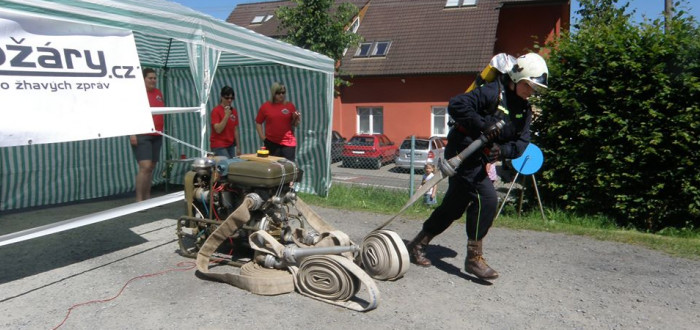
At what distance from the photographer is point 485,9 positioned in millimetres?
25875

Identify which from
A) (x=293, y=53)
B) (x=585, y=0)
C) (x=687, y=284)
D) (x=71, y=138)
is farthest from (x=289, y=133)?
(x=585, y=0)

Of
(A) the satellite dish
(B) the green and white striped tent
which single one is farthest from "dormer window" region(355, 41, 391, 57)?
(A) the satellite dish

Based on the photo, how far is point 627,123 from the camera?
6.95 metres

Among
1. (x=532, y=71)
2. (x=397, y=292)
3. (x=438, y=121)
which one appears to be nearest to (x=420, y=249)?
(x=397, y=292)

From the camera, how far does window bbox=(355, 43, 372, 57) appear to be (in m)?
26.8

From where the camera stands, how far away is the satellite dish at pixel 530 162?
7305 millimetres

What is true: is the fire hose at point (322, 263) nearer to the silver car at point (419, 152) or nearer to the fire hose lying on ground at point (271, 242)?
the fire hose lying on ground at point (271, 242)

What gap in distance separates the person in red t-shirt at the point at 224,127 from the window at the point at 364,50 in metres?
19.4

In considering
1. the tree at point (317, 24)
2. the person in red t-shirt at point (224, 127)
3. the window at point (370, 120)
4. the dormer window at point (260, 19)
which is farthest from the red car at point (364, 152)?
the dormer window at point (260, 19)

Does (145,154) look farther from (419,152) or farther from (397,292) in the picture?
(419,152)

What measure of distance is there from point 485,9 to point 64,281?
24.3m

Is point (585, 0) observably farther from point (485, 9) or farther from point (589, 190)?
point (589, 190)

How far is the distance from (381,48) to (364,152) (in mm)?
8488

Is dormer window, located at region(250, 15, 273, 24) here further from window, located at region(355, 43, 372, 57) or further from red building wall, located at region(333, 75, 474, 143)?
red building wall, located at region(333, 75, 474, 143)
